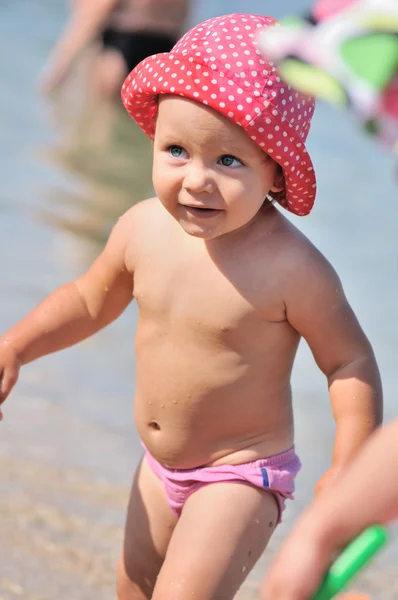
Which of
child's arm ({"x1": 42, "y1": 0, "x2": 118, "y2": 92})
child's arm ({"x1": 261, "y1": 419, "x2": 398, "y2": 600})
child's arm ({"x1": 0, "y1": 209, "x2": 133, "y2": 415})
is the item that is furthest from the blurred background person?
child's arm ({"x1": 261, "y1": 419, "x2": 398, "y2": 600})

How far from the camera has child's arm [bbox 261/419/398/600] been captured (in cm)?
202

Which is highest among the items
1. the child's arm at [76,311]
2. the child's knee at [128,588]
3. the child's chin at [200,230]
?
the child's chin at [200,230]

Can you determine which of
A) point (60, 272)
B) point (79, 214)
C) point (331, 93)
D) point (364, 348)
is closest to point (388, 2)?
point (331, 93)

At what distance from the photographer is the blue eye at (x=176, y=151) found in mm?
2736

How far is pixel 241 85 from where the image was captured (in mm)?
2670

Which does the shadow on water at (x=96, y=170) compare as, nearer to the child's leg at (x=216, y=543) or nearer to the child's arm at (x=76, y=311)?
the child's arm at (x=76, y=311)

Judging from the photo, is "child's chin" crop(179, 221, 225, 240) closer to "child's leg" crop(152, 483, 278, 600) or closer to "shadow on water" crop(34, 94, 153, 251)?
"child's leg" crop(152, 483, 278, 600)

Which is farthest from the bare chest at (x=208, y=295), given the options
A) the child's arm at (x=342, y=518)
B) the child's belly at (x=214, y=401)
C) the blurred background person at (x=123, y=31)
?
the blurred background person at (x=123, y=31)

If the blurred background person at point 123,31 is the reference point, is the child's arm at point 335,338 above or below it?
above

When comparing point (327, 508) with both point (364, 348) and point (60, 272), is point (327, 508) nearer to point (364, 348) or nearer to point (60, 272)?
point (364, 348)

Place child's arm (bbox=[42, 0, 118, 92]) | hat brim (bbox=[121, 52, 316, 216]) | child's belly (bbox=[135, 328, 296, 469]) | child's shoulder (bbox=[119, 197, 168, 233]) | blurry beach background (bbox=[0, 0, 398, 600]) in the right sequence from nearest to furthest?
hat brim (bbox=[121, 52, 316, 216]) → child's belly (bbox=[135, 328, 296, 469]) → child's shoulder (bbox=[119, 197, 168, 233]) → blurry beach background (bbox=[0, 0, 398, 600]) → child's arm (bbox=[42, 0, 118, 92])

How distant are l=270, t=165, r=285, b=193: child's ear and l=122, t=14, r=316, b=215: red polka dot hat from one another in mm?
30

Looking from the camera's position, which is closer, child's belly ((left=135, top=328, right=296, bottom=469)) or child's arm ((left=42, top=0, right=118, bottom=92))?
child's belly ((left=135, top=328, right=296, bottom=469))

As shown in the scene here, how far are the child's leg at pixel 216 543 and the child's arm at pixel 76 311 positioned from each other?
0.56m
